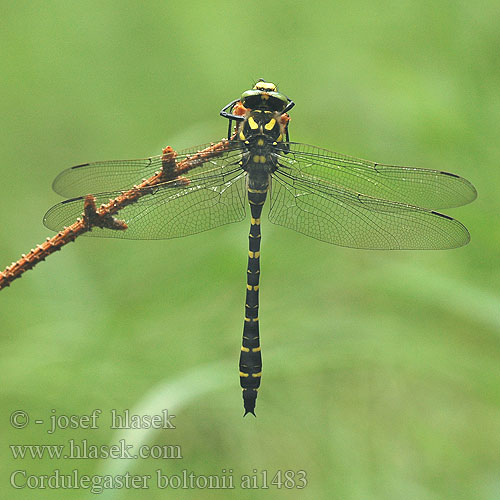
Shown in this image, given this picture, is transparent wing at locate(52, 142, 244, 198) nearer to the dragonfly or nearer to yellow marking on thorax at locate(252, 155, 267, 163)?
the dragonfly

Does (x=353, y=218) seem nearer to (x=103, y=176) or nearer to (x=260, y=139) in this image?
(x=260, y=139)

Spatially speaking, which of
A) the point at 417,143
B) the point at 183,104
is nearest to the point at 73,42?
the point at 183,104

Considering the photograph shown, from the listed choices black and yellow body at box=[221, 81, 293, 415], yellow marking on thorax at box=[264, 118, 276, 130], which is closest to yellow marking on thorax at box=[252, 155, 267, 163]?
black and yellow body at box=[221, 81, 293, 415]

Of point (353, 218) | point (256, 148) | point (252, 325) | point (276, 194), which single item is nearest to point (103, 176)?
point (256, 148)

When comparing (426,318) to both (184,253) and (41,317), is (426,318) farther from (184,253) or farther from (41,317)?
(41,317)

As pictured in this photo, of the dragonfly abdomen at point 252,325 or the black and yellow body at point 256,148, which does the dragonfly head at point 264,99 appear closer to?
the black and yellow body at point 256,148

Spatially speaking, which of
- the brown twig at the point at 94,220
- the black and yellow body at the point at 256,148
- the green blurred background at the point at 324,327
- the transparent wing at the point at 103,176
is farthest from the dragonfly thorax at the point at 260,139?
the brown twig at the point at 94,220
